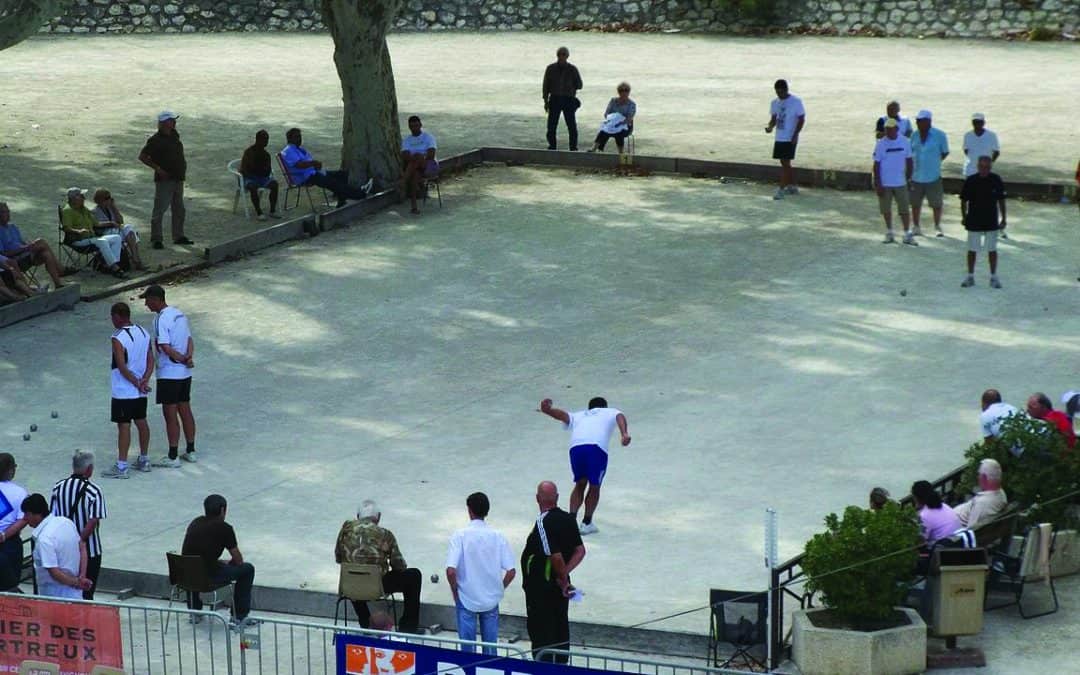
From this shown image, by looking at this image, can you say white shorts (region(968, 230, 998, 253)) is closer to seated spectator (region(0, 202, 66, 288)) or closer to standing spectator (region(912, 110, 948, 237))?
standing spectator (region(912, 110, 948, 237))

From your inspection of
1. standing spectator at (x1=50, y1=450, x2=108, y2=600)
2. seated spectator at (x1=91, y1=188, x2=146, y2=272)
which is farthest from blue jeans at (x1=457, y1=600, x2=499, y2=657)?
seated spectator at (x1=91, y1=188, x2=146, y2=272)

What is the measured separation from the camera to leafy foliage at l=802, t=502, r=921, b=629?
11.4 metres

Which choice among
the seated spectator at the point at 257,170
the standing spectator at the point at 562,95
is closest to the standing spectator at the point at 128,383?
the seated spectator at the point at 257,170

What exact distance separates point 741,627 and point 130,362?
601 centimetres

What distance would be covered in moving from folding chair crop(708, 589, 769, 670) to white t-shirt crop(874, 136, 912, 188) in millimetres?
10686

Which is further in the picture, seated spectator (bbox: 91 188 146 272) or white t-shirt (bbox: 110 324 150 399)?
seated spectator (bbox: 91 188 146 272)

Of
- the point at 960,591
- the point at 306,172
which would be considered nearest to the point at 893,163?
the point at 306,172

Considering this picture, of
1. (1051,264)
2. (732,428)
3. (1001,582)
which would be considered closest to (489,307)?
(732,428)

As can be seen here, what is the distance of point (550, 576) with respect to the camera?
37.7 ft

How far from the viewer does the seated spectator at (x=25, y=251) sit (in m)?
20.0

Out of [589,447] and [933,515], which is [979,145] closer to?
[589,447]

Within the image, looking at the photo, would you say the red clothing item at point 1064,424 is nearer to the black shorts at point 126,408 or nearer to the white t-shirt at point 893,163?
the black shorts at point 126,408

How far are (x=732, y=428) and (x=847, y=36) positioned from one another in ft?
73.3

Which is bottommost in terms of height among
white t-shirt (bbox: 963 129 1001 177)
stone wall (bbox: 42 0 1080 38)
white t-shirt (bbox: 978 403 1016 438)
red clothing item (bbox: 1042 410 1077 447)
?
white t-shirt (bbox: 978 403 1016 438)
